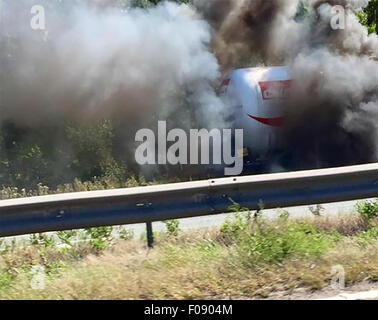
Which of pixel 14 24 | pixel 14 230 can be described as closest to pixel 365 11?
pixel 14 24

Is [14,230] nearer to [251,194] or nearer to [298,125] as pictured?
[251,194]

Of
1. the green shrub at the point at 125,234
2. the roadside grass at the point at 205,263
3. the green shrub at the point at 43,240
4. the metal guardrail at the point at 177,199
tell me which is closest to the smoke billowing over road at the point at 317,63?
the metal guardrail at the point at 177,199

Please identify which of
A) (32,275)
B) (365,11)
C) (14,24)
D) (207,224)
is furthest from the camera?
(365,11)

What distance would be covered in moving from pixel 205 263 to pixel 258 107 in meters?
7.73

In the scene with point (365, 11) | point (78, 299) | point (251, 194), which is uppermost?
point (365, 11)

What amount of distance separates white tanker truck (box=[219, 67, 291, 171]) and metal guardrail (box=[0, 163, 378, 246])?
578 centimetres

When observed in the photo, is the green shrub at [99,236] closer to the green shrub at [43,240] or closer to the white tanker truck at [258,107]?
the green shrub at [43,240]

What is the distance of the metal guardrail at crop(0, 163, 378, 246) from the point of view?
608 centimetres

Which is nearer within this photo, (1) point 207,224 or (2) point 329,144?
(1) point 207,224

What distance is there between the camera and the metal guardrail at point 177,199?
6082mm

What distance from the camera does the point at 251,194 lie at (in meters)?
6.59

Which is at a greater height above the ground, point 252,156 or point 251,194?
point 252,156

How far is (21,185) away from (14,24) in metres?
3.34

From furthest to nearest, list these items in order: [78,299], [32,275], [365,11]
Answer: [365,11] < [32,275] < [78,299]
